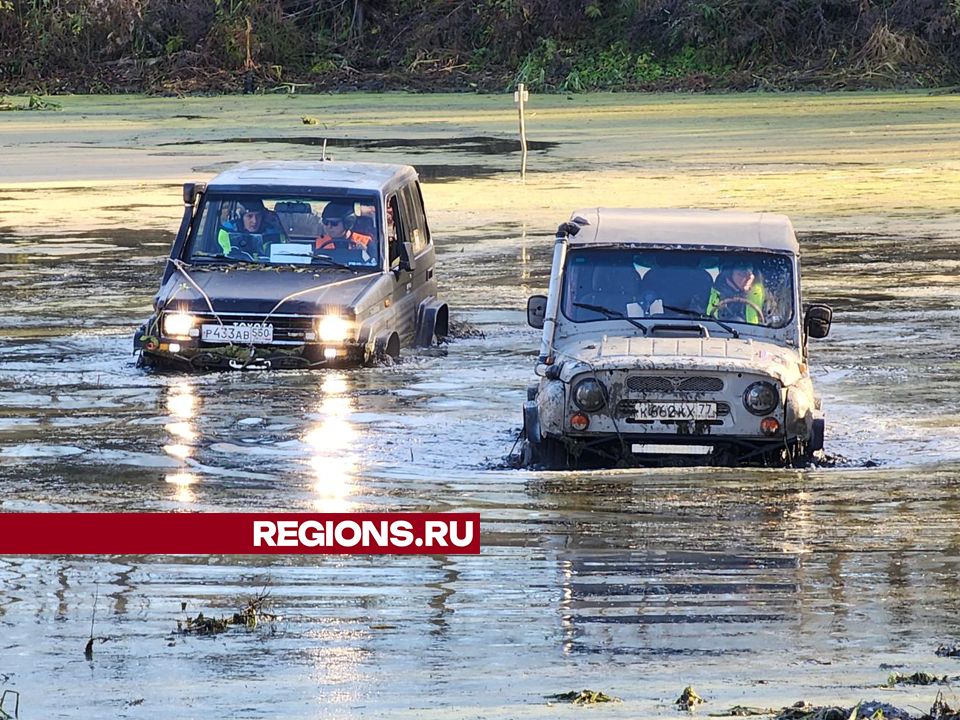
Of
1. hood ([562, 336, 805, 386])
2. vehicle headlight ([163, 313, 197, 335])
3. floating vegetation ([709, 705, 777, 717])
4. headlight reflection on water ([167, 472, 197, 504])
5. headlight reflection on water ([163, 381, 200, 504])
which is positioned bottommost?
headlight reflection on water ([163, 381, 200, 504])

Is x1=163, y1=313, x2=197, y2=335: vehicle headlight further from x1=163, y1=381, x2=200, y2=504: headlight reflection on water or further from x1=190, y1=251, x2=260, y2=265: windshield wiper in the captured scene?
x1=190, y1=251, x2=260, y2=265: windshield wiper

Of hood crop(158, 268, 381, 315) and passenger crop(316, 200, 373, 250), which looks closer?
hood crop(158, 268, 381, 315)

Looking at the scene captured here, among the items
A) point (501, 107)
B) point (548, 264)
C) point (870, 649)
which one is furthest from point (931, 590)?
point (501, 107)

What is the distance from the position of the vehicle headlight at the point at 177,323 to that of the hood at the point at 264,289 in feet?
0.19

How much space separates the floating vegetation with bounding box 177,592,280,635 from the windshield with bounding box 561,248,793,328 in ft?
13.8

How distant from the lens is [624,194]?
26203mm

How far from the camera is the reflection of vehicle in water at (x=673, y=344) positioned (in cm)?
996

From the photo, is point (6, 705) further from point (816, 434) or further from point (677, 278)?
point (677, 278)

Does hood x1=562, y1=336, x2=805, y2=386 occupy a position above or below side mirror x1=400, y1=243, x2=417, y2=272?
below

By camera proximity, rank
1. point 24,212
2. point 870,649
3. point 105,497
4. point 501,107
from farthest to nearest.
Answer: point 501,107, point 24,212, point 105,497, point 870,649

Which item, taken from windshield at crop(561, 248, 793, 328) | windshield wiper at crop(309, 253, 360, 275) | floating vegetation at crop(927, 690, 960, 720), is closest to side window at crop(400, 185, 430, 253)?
windshield wiper at crop(309, 253, 360, 275)

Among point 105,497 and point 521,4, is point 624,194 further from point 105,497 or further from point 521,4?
point 521,4

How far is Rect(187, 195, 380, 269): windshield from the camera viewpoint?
14195 millimetres

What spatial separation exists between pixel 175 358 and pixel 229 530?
16.8 ft
